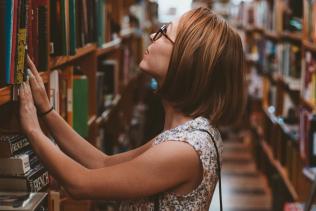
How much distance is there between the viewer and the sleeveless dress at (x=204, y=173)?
5.22ft

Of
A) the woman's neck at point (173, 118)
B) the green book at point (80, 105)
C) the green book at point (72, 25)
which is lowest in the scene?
the green book at point (80, 105)

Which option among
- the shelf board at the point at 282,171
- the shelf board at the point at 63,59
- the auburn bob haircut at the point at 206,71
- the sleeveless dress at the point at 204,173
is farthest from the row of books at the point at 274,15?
the sleeveless dress at the point at 204,173

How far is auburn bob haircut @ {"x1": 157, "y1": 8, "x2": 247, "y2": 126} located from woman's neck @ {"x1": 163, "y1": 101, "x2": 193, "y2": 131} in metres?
0.02

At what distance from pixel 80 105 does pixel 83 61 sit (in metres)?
0.62

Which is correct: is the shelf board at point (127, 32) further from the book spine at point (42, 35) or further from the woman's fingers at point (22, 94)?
the woman's fingers at point (22, 94)

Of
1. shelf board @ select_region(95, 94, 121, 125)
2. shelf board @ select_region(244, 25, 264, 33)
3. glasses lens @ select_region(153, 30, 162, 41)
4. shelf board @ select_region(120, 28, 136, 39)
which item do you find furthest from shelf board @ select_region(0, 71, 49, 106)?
shelf board @ select_region(244, 25, 264, 33)

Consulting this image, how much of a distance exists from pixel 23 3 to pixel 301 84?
308 cm

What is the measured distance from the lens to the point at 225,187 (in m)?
6.09

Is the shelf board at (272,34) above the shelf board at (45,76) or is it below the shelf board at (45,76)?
below

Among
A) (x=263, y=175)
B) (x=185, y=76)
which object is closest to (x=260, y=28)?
(x=263, y=175)

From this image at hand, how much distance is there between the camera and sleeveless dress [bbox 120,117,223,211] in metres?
1.59

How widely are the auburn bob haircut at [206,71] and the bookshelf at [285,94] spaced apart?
197 centimetres

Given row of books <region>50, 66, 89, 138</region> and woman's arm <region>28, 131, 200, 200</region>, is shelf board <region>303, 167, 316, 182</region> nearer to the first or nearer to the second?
row of books <region>50, 66, 89, 138</region>

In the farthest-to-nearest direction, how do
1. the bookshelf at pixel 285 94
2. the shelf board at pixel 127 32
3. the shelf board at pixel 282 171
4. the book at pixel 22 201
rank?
the shelf board at pixel 127 32, the shelf board at pixel 282 171, the bookshelf at pixel 285 94, the book at pixel 22 201
